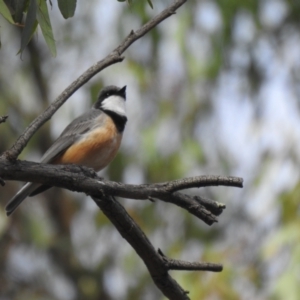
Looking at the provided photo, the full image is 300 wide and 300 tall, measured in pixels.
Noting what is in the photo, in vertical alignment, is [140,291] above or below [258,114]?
below

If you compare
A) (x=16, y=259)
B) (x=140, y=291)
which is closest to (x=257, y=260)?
(x=140, y=291)

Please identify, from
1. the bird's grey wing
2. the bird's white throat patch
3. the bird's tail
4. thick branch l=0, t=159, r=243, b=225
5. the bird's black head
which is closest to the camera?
thick branch l=0, t=159, r=243, b=225

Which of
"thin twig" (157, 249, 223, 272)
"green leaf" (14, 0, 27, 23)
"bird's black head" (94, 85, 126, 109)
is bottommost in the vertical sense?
"thin twig" (157, 249, 223, 272)

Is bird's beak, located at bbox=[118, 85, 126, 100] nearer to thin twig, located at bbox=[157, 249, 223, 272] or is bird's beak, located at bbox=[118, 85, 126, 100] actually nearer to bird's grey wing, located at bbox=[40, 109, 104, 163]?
bird's grey wing, located at bbox=[40, 109, 104, 163]

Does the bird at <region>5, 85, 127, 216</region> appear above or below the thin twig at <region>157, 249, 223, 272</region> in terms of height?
above

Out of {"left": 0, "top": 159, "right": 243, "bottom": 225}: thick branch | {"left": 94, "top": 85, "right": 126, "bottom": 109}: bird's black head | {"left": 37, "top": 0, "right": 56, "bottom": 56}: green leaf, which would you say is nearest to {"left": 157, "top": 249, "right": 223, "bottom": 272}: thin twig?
{"left": 0, "top": 159, "right": 243, "bottom": 225}: thick branch

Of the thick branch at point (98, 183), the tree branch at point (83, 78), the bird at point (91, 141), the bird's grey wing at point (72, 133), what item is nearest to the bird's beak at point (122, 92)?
the bird at point (91, 141)

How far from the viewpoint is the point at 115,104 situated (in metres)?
5.12

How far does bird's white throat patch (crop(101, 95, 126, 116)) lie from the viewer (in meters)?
5.00

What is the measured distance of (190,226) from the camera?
6.82 m

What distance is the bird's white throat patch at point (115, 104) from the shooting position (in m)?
5.00

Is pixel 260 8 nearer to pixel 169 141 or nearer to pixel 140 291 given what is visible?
pixel 169 141

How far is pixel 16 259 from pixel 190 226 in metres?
2.15

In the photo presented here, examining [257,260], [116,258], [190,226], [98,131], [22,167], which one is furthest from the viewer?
[116,258]
